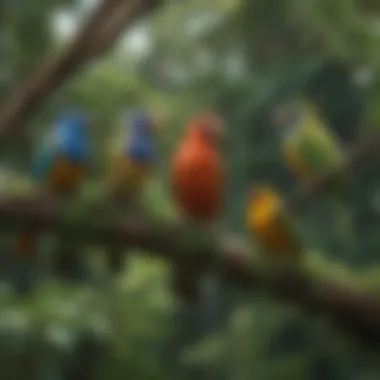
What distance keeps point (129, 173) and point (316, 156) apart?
0.95 feet

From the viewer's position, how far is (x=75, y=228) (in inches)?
46.7

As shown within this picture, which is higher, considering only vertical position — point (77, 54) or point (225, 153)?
point (225, 153)


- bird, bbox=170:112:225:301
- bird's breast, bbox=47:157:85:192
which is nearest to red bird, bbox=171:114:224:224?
bird, bbox=170:112:225:301

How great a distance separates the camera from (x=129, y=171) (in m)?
1.35

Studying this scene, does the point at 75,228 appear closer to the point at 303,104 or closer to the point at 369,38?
the point at 369,38

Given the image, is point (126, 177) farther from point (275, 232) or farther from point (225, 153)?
point (225, 153)

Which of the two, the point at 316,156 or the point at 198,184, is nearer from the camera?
the point at 198,184

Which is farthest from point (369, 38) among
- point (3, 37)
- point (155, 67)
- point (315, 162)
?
point (155, 67)

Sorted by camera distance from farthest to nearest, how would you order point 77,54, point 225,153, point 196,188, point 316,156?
1. point 225,153
2. point 316,156
3. point 196,188
4. point 77,54

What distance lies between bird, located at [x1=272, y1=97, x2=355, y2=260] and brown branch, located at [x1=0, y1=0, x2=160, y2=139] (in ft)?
1.06

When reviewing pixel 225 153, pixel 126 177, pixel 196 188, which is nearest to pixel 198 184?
pixel 196 188

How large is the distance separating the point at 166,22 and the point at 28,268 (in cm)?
60

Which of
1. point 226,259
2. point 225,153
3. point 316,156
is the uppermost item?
point 225,153

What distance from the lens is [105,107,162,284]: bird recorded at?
4.20 ft
